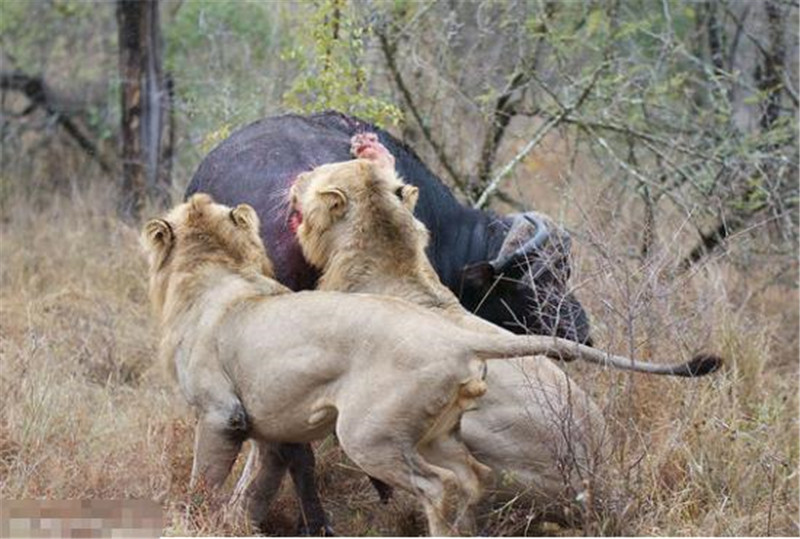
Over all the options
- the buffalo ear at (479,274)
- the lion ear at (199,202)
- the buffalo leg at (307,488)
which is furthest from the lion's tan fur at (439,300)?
the buffalo ear at (479,274)

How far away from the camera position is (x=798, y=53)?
38.9 ft

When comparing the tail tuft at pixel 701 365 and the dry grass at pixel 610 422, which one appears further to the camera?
the dry grass at pixel 610 422

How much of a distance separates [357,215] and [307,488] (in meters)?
1.12

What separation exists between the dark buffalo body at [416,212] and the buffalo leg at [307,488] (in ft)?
2.82

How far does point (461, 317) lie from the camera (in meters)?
6.26

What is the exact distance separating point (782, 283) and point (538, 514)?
4.94m

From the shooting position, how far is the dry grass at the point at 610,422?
252 inches

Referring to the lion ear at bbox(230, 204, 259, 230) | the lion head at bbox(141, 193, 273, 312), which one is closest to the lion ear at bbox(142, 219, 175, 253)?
the lion head at bbox(141, 193, 273, 312)

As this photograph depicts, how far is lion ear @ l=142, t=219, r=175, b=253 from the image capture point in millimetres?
6449

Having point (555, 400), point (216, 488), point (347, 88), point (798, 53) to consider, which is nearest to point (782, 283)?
point (798, 53)

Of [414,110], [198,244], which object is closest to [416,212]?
[198,244]

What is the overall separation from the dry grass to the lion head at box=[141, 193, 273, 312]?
2.80ft

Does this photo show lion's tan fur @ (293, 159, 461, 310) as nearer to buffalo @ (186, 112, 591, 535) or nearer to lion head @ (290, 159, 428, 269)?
lion head @ (290, 159, 428, 269)

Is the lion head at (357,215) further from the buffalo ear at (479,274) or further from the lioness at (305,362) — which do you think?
the buffalo ear at (479,274)
